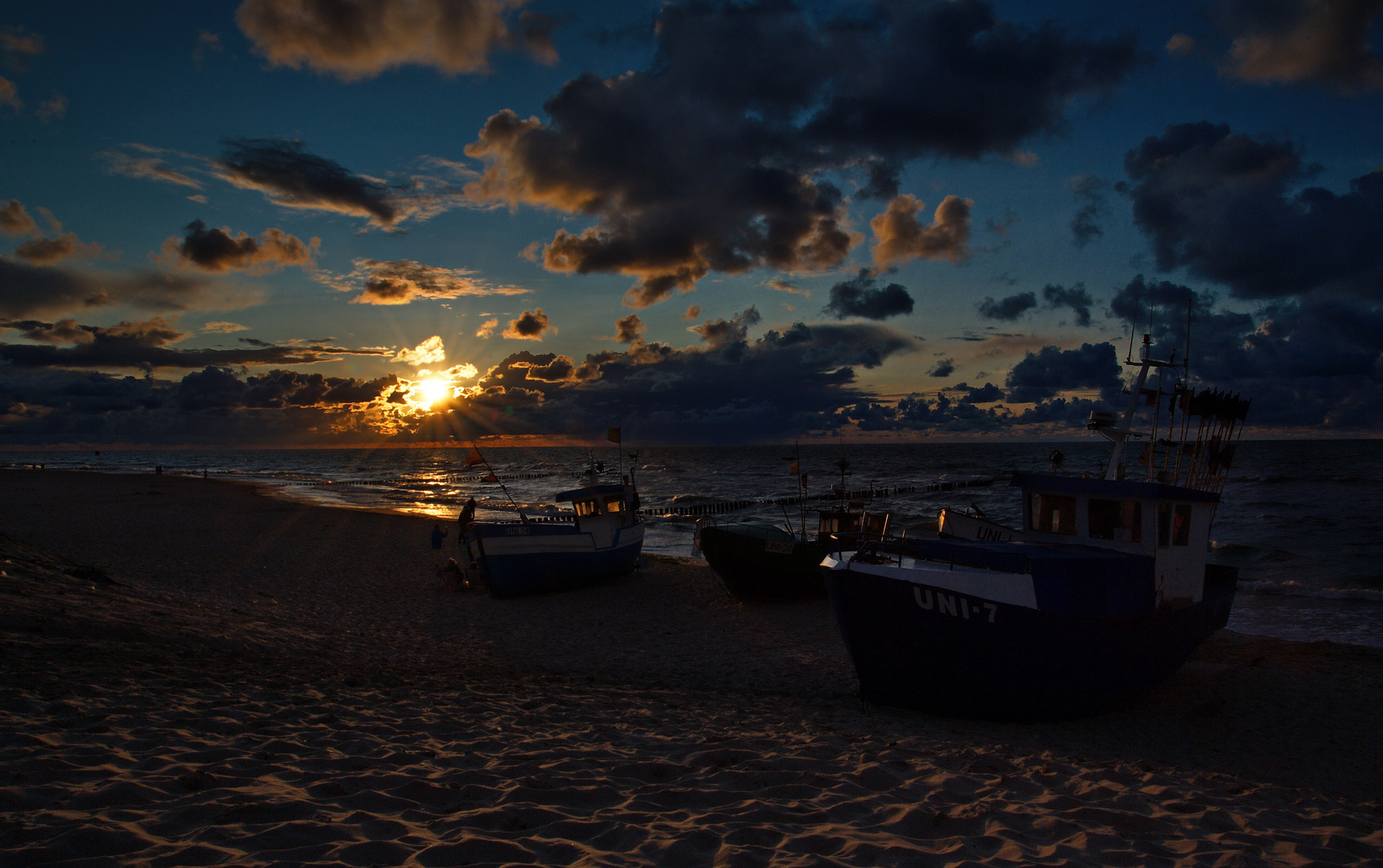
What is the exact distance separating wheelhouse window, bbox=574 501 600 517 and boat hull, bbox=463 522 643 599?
110 cm

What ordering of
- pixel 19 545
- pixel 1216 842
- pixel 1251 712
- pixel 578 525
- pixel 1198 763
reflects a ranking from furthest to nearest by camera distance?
pixel 578 525 < pixel 19 545 < pixel 1251 712 < pixel 1198 763 < pixel 1216 842

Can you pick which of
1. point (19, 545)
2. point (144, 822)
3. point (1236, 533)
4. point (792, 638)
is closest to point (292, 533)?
point (19, 545)

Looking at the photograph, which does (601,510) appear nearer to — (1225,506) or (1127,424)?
(1127,424)

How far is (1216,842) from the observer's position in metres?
5.95

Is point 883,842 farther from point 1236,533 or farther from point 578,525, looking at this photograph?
point 1236,533

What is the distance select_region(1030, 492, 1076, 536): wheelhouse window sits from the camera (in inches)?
489

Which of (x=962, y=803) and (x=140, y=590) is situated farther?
(x=140, y=590)

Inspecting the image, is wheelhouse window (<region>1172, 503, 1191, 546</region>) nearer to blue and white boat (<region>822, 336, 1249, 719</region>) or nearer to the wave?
blue and white boat (<region>822, 336, 1249, 719</region>)

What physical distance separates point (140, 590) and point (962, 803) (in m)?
16.9

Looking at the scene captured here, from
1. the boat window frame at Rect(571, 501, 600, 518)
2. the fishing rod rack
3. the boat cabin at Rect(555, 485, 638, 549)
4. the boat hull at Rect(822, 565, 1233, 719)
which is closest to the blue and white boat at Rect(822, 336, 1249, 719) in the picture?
the boat hull at Rect(822, 565, 1233, 719)

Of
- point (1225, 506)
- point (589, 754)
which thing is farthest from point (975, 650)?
point (1225, 506)

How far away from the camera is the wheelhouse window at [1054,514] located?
1242cm

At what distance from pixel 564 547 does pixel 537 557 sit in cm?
95

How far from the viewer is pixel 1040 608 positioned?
31.5 ft
